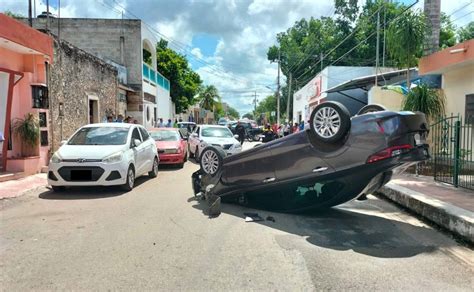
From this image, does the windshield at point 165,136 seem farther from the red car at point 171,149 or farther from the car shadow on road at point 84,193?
the car shadow on road at point 84,193

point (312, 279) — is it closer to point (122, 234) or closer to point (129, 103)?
point (122, 234)

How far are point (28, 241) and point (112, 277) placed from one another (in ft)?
6.71

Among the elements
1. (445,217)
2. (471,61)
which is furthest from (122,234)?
(471,61)

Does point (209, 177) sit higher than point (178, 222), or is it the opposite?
point (209, 177)

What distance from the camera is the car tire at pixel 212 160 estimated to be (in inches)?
323

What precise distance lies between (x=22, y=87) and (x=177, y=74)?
2914cm

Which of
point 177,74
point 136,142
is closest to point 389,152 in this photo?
point 136,142

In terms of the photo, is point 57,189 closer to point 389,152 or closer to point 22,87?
point 22,87

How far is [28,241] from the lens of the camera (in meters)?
5.64

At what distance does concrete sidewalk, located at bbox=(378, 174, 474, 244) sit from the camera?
608 centimetres

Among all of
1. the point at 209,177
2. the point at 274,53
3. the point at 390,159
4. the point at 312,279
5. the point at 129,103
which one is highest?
the point at 274,53

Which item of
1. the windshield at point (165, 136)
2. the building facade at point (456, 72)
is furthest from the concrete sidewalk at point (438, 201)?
the windshield at point (165, 136)

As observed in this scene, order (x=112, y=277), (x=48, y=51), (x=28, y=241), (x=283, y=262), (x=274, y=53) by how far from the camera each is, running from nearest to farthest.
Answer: (x=112, y=277), (x=283, y=262), (x=28, y=241), (x=48, y=51), (x=274, y=53)

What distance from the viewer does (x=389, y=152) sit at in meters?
6.02
